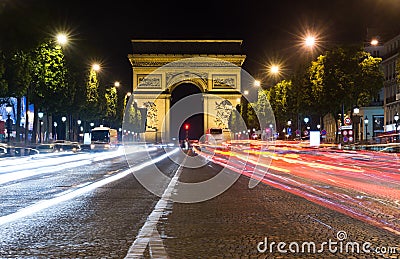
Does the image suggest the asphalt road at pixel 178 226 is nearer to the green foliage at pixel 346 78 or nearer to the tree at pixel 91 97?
the green foliage at pixel 346 78

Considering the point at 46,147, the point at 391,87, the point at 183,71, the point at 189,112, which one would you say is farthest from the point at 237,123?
the point at 46,147

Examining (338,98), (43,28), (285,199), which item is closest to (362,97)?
(338,98)

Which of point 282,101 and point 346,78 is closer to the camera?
point 346,78

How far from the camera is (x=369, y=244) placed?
7023 mm

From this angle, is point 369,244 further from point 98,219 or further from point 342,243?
point 98,219

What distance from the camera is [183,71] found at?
103m

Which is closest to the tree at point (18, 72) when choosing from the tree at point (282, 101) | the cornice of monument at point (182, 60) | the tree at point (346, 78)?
the tree at point (346, 78)

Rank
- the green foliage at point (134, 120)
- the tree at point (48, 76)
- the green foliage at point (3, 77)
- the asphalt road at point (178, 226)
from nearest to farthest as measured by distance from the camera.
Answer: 1. the asphalt road at point (178, 226)
2. the green foliage at point (3, 77)
3. the tree at point (48, 76)
4. the green foliage at point (134, 120)

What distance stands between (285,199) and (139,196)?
3102mm

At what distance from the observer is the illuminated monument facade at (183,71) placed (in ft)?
330

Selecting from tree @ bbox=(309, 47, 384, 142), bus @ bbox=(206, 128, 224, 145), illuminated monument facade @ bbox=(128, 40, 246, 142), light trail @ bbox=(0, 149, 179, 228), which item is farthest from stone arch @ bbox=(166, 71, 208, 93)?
light trail @ bbox=(0, 149, 179, 228)

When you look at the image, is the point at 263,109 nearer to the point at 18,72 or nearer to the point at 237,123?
the point at 237,123

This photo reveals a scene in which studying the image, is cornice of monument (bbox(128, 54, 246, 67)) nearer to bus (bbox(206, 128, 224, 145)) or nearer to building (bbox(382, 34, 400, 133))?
bus (bbox(206, 128, 224, 145))

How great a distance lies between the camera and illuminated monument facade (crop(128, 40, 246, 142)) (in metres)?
100
